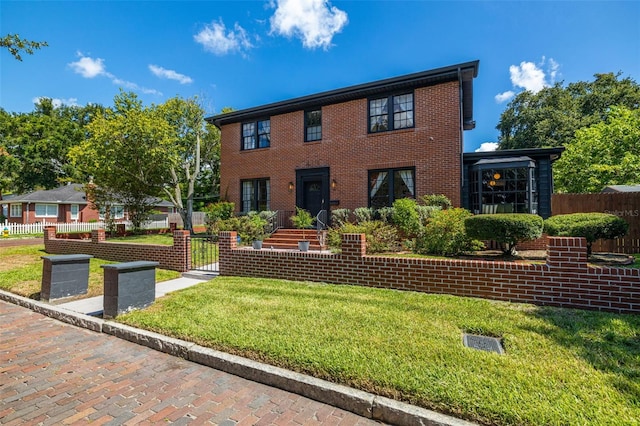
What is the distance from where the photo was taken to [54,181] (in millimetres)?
38000

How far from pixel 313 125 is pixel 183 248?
828 cm

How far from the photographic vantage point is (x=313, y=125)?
14.0 metres

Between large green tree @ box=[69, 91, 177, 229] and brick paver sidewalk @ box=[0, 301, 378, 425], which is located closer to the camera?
brick paver sidewalk @ box=[0, 301, 378, 425]

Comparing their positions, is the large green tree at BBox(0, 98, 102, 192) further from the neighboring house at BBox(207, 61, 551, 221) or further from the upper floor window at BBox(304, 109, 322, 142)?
the upper floor window at BBox(304, 109, 322, 142)

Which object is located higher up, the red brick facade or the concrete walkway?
the red brick facade

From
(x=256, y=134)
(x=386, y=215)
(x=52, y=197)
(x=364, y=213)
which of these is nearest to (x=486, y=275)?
(x=386, y=215)

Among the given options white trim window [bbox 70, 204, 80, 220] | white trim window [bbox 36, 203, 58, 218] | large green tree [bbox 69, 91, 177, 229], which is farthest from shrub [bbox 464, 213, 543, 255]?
white trim window [bbox 70, 204, 80, 220]

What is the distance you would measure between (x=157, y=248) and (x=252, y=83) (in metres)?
16.1

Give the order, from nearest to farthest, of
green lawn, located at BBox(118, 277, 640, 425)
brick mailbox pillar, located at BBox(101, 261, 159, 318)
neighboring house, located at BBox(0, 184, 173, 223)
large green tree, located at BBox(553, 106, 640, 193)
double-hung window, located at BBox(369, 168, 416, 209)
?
green lawn, located at BBox(118, 277, 640, 425)
brick mailbox pillar, located at BBox(101, 261, 159, 318)
double-hung window, located at BBox(369, 168, 416, 209)
large green tree, located at BBox(553, 106, 640, 193)
neighboring house, located at BBox(0, 184, 173, 223)

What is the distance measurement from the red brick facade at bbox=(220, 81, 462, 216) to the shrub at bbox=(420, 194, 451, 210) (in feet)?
1.27

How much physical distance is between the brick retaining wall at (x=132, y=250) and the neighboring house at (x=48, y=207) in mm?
18301

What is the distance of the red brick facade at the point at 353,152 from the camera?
37.0 ft

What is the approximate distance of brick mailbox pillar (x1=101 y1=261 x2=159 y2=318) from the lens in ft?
16.0

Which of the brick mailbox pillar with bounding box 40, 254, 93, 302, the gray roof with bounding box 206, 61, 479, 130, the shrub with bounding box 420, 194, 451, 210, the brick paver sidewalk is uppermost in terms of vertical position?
the gray roof with bounding box 206, 61, 479, 130
